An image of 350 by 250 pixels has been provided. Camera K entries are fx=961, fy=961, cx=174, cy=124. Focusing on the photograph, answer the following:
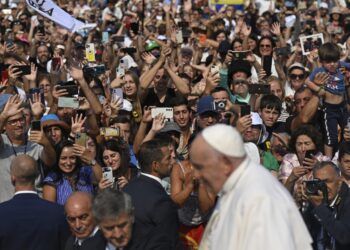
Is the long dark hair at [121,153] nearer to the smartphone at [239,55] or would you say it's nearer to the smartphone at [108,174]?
the smartphone at [108,174]

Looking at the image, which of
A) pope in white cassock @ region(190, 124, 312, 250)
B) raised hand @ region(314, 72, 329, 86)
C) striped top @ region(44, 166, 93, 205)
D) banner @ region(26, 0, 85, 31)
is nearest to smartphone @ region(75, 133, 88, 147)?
striped top @ region(44, 166, 93, 205)

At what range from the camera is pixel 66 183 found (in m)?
7.79

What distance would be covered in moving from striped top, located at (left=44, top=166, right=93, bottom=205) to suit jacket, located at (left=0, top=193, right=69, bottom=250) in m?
1.14

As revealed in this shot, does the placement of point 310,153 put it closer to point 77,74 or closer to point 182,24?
point 77,74

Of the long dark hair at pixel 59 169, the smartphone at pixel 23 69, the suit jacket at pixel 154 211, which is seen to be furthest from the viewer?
the smartphone at pixel 23 69

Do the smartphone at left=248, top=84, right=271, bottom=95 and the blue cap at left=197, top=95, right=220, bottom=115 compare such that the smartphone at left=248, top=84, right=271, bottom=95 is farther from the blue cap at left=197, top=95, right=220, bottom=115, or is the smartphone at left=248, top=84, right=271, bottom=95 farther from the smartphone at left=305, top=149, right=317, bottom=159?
the smartphone at left=305, top=149, right=317, bottom=159

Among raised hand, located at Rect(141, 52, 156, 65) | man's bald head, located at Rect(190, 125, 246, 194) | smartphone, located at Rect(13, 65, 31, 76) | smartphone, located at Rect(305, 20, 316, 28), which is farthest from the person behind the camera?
smartphone, located at Rect(305, 20, 316, 28)

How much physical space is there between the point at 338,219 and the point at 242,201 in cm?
260

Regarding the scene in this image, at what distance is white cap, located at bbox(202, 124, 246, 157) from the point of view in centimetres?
430

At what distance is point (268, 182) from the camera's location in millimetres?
4312

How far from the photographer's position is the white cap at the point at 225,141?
4.30 meters

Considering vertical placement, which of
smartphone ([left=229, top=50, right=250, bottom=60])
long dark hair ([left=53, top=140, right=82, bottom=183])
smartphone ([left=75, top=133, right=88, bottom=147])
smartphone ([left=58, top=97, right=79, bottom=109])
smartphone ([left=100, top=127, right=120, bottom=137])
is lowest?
long dark hair ([left=53, top=140, right=82, bottom=183])

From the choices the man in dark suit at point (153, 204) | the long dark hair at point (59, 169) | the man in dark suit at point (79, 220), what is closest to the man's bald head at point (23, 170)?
the man in dark suit at point (79, 220)

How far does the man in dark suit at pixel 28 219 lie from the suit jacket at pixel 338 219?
5.70ft
